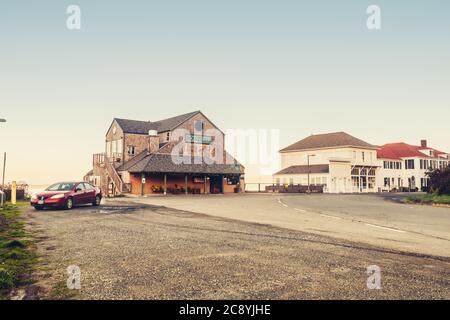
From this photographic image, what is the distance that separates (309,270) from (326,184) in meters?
49.0

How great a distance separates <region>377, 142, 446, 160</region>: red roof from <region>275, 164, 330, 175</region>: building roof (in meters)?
14.0

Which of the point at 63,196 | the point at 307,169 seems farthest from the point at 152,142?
the point at 307,169

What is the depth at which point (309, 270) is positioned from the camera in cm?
564

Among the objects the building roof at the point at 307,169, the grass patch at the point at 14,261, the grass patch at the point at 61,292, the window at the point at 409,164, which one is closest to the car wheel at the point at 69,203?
the grass patch at the point at 14,261

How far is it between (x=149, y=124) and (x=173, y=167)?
13.1 meters

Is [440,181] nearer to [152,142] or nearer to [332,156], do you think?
[332,156]

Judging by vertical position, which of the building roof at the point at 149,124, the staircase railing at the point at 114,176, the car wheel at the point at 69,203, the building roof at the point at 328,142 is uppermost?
the building roof at the point at 149,124

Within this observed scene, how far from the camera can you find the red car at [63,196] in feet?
57.2

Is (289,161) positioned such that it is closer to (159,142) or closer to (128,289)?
(159,142)

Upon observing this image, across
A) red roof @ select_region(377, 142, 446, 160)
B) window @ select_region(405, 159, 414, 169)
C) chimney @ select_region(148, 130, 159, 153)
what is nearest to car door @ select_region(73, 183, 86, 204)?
chimney @ select_region(148, 130, 159, 153)

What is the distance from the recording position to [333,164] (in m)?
53.1

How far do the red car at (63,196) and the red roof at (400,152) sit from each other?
55396 mm

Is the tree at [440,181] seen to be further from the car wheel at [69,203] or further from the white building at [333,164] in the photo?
the car wheel at [69,203]
